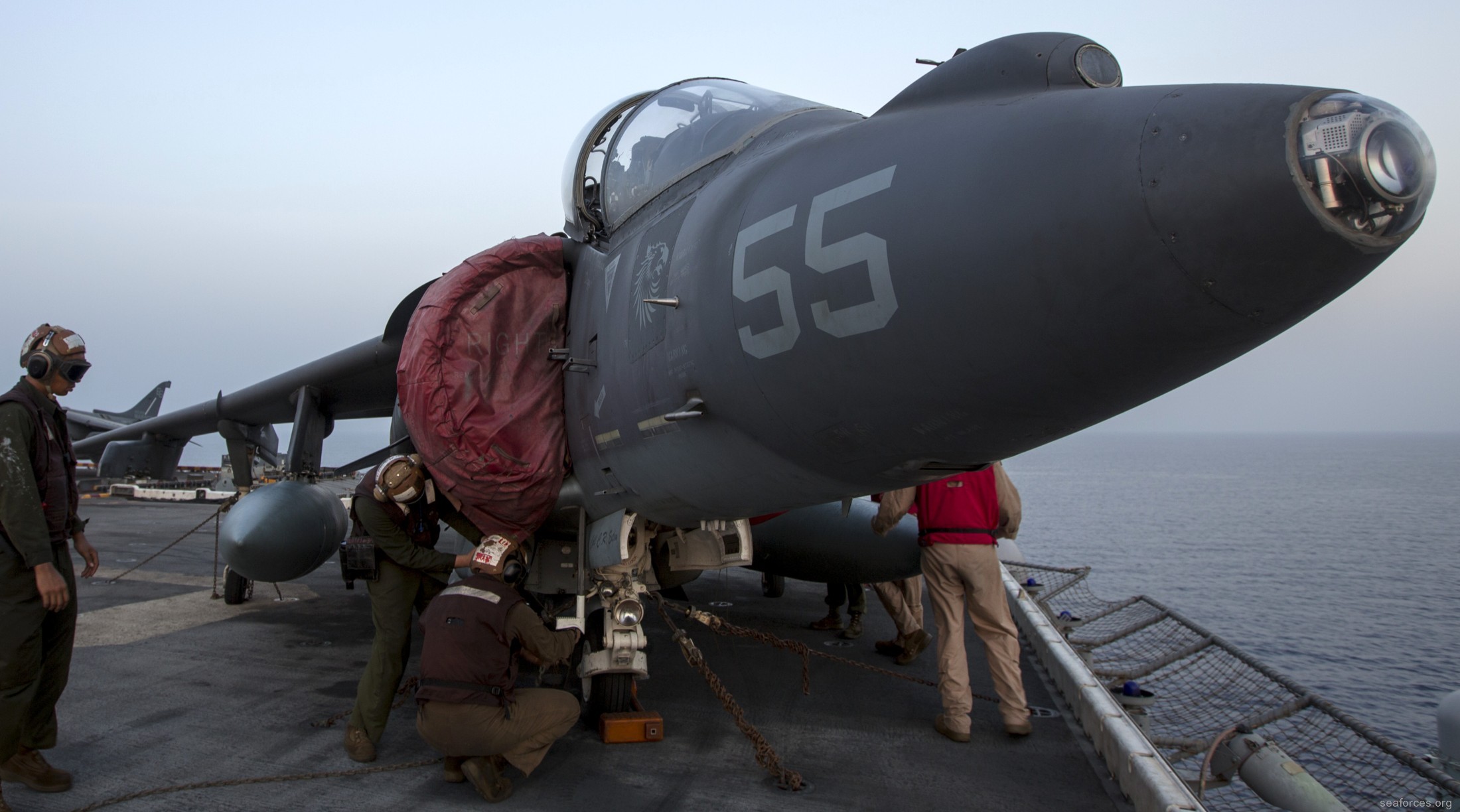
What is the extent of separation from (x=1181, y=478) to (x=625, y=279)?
48299 mm

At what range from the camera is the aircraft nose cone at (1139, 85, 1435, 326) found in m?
1.71

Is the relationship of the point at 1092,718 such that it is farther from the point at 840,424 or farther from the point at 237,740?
the point at 237,740

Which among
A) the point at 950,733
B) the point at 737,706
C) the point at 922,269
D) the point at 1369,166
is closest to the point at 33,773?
the point at 737,706

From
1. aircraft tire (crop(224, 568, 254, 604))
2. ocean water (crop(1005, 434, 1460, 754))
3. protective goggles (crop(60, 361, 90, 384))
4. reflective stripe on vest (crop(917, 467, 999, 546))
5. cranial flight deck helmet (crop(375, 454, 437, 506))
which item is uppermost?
protective goggles (crop(60, 361, 90, 384))

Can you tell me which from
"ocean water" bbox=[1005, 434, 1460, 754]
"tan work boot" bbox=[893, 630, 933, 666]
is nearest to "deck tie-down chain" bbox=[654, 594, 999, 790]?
"tan work boot" bbox=[893, 630, 933, 666]

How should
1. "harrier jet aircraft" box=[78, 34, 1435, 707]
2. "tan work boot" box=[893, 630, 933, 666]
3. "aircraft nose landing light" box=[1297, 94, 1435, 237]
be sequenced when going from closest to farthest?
"aircraft nose landing light" box=[1297, 94, 1435, 237] → "harrier jet aircraft" box=[78, 34, 1435, 707] → "tan work boot" box=[893, 630, 933, 666]

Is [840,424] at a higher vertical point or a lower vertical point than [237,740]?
higher

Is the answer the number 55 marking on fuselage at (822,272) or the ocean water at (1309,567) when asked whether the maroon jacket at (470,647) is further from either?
the ocean water at (1309,567)

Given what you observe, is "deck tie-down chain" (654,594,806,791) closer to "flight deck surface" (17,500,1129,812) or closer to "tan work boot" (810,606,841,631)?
"flight deck surface" (17,500,1129,812)

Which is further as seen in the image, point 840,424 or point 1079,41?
→ point 840,424

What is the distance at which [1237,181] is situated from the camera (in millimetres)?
1784

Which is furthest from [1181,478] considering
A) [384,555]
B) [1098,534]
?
[384,555]

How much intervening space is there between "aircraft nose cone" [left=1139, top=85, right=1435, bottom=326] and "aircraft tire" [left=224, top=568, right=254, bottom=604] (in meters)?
9.22

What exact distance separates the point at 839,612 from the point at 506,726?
4.84 metres
